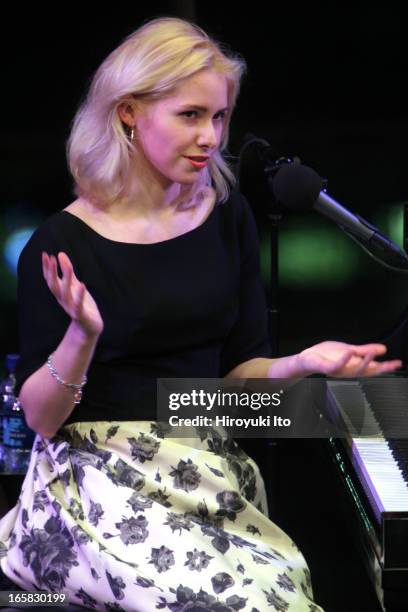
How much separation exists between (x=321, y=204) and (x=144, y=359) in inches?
17.9

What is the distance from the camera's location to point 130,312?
1.95 m

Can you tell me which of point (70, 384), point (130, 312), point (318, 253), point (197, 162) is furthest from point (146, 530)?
point (318, 253)

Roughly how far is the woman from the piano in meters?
0.15

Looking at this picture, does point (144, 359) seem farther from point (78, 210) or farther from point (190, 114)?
point (190, 114)

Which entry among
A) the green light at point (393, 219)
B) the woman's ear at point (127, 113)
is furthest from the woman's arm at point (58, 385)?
the green light at point (393, 219)

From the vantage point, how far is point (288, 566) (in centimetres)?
183

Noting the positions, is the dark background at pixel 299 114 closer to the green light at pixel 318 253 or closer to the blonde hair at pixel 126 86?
the green light at pixel 318 253

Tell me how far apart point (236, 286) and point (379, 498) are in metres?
0.56

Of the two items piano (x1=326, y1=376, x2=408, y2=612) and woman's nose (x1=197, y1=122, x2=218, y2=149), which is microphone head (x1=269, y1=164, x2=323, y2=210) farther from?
piano (x1=326, y1=376, x2=408, y2=612)

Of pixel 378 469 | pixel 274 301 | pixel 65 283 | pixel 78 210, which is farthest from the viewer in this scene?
pixel 274 301

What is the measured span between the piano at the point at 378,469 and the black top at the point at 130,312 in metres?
0.32

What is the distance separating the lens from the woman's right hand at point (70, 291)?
1.65 metres

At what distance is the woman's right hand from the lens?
5.42 ft

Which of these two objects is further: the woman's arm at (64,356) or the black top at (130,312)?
the black top at (130,312)
